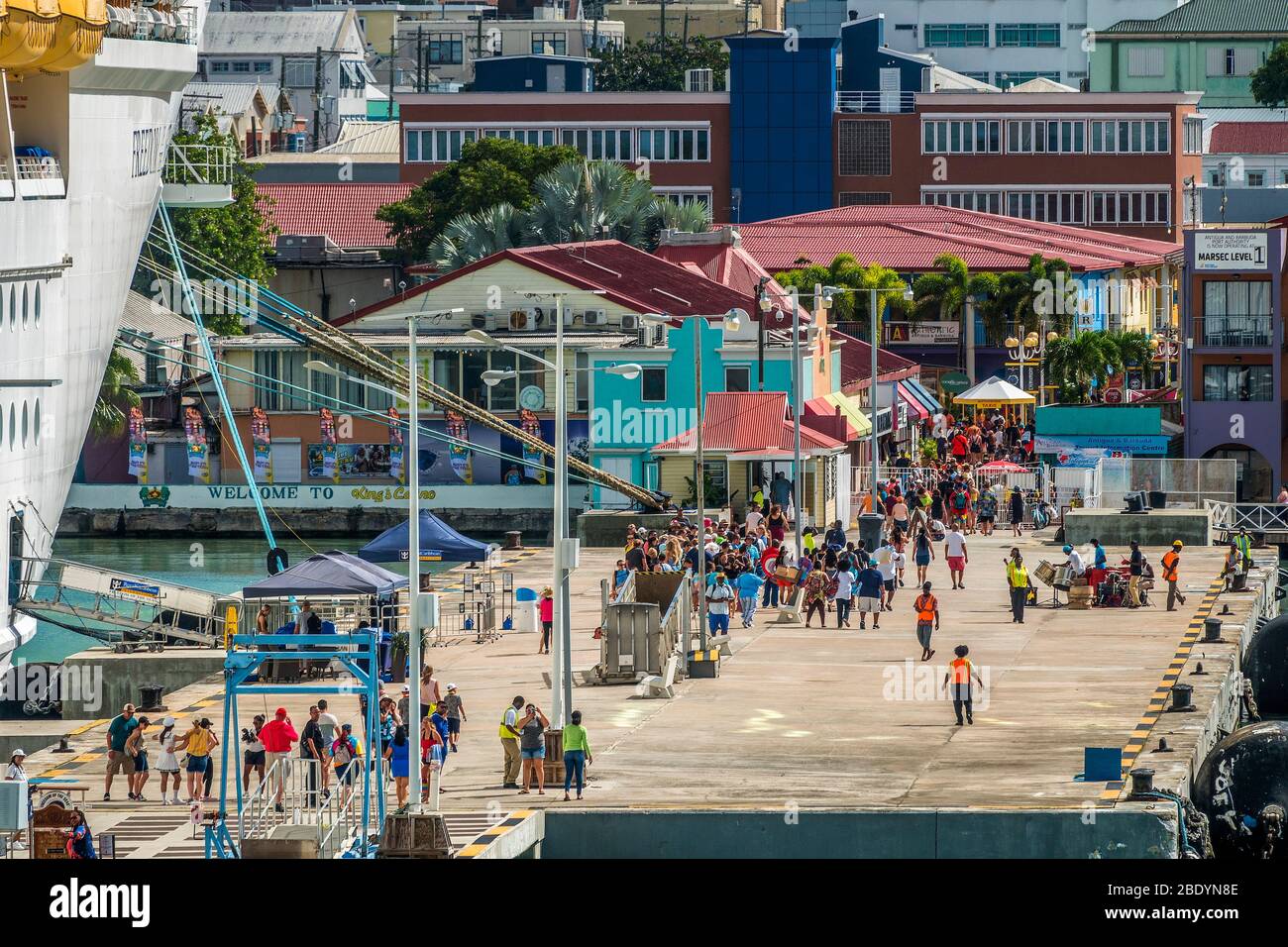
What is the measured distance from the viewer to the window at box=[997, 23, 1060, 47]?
6550 inches

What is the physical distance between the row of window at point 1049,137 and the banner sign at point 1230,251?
51814 mm

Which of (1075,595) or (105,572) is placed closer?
(105,572)

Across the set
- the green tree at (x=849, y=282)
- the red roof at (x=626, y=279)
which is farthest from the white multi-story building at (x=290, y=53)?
the red roof at (x=626, y=279)

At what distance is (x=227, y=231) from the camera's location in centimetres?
9356

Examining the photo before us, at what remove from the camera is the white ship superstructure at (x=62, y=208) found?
128 ft

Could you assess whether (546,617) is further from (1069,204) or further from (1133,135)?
(1133,135)

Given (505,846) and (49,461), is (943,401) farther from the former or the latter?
(505,846)

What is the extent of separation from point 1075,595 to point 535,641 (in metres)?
10.3

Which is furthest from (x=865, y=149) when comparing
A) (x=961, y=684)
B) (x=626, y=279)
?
(x=961, y=684)

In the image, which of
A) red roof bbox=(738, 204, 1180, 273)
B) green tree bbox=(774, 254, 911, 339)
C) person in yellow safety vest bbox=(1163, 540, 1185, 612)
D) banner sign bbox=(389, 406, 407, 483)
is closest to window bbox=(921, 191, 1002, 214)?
red roof bbox=(738, 204, 1180, 273)

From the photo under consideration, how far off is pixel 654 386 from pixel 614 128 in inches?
2169

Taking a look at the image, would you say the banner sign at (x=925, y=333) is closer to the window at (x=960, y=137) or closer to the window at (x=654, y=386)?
the window at (x=960, y=137)

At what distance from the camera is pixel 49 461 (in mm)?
42812

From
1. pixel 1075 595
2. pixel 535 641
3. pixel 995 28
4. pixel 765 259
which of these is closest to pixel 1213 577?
pixel 1075 595
